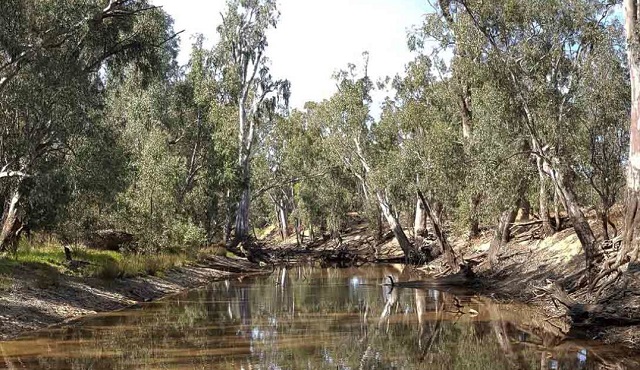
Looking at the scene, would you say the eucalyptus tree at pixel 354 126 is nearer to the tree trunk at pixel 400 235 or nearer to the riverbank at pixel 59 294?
the tree trunk at pixel 400 235

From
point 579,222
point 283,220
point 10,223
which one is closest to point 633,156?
point 579,222

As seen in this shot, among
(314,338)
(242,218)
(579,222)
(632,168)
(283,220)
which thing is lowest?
(314,338)

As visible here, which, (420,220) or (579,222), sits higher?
(420,220)

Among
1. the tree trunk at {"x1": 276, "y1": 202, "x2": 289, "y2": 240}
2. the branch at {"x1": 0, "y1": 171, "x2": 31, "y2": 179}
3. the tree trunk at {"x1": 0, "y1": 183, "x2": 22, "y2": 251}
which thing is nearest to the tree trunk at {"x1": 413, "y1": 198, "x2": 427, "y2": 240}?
the tree trunk at {"x1": 0, "y1": 183, "x2": 22, "y2": 251}

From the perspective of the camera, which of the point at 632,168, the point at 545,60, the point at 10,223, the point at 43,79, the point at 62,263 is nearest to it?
the point at 632,168

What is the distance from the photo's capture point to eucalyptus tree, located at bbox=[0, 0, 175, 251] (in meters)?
15.5

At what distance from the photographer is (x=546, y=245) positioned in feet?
76.5

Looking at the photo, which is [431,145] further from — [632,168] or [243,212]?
[243,212]

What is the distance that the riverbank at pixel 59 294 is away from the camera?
522 inches

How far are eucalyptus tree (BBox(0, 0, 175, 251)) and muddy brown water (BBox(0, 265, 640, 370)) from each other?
4.68 meters

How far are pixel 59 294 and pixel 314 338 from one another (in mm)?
6814

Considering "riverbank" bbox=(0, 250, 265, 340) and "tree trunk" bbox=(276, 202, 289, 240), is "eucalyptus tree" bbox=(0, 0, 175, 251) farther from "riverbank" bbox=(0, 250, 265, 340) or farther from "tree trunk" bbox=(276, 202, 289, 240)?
"tree trunk" bbox=(276, 202, 289, 240)

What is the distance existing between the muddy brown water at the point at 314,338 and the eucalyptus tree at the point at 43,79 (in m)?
4.68

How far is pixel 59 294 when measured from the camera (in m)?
15.6
